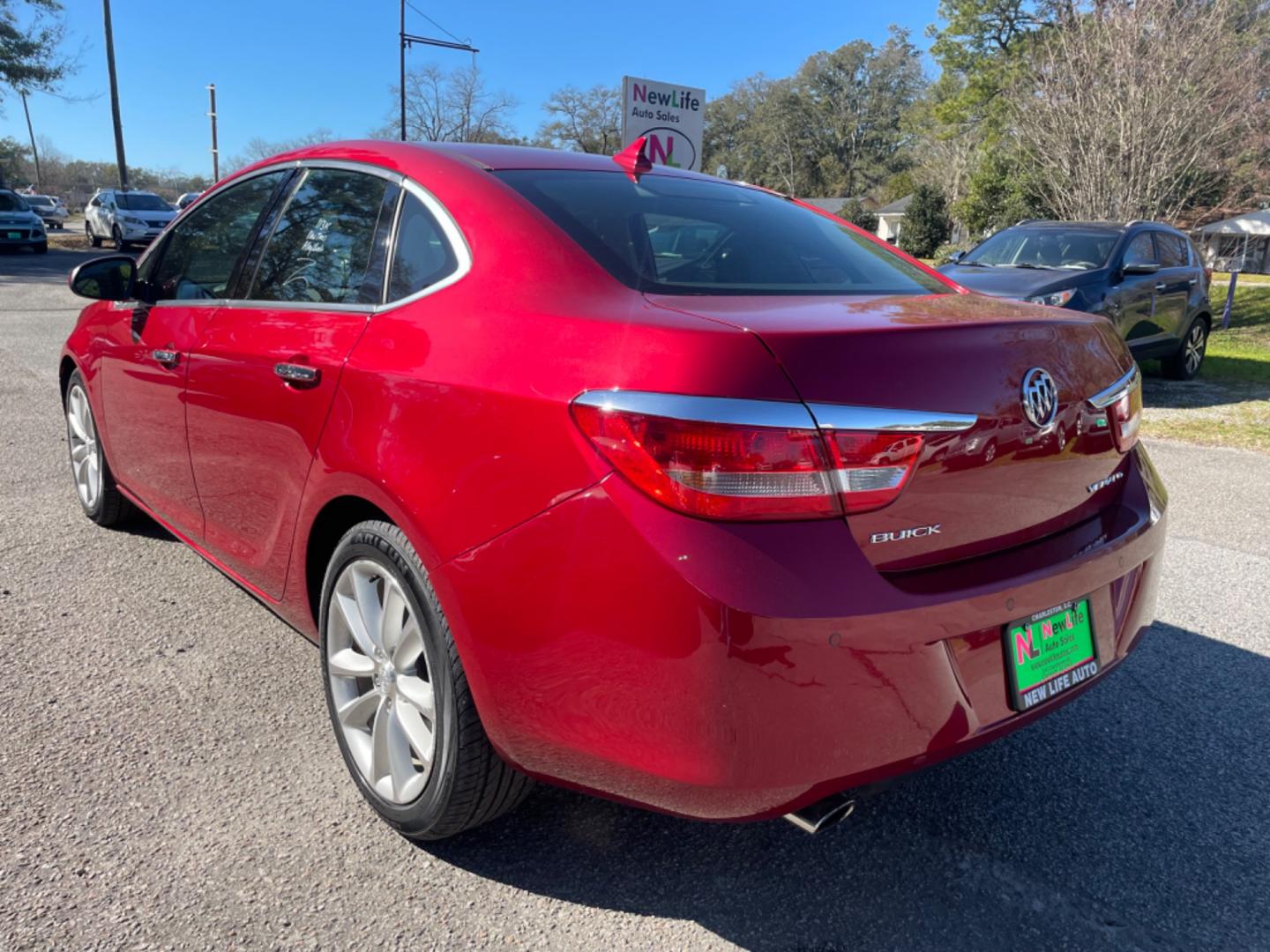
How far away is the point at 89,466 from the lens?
Answer: 4383mm

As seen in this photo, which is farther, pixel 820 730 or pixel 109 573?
pixel 109 573

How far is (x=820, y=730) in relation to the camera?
68.0 inches

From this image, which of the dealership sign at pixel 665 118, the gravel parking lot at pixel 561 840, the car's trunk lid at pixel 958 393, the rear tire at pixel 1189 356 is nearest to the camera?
the car's trunk lid at pixel 958 393

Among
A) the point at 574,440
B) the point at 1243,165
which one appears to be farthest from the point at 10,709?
the point at 1243,165

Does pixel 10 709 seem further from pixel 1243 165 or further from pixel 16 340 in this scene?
pixel 1243 165

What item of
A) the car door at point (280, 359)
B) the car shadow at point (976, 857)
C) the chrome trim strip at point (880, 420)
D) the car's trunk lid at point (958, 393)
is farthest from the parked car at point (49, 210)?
the chrome trim strip at point (880, 420)

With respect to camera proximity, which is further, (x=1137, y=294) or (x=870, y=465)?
(x=1137, y=294)

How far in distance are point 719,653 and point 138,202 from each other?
31.3m

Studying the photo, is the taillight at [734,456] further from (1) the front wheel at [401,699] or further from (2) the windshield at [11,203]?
(2) the windshield at [11,203]

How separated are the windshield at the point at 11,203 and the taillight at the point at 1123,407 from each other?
29.4 m

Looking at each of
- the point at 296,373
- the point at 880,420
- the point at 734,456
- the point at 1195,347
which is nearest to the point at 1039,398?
the point at 880,420

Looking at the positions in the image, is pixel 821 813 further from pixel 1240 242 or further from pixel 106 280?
pixel 1240 242

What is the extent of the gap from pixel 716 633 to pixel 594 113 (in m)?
60.9

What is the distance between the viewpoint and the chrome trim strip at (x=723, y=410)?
167cm
